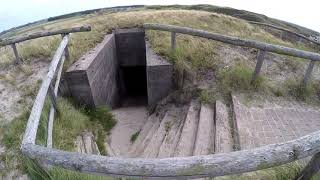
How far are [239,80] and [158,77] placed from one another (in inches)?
76.5

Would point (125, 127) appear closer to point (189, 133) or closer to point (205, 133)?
point (189, 133)

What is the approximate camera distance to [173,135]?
5926 millimetres

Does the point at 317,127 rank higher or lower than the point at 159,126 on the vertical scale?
higher

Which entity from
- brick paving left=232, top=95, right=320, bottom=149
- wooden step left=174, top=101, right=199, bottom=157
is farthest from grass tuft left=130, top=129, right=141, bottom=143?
brick paving left=232, top=95, right=320, bottom=149

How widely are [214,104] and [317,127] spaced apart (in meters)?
1.93

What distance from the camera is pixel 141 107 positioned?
9.23 m

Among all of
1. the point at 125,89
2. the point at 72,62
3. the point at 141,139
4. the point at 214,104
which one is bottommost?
the point at 125,89

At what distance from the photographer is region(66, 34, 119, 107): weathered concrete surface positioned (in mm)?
6711

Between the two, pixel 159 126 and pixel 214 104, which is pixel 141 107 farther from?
pixel 214 104

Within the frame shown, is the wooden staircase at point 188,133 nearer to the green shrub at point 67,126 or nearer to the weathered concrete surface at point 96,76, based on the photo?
the green shrub at point 67,126

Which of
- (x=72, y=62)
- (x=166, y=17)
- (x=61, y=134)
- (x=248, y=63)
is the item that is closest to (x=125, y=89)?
(x=166, y=17)

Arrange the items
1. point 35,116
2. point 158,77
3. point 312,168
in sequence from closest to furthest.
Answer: point 312,168
point 35,116
point 158,77

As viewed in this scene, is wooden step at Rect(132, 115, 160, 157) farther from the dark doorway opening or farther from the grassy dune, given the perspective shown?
the dark doorway opening

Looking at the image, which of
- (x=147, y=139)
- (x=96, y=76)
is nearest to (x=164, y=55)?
(x=96, y=76)
